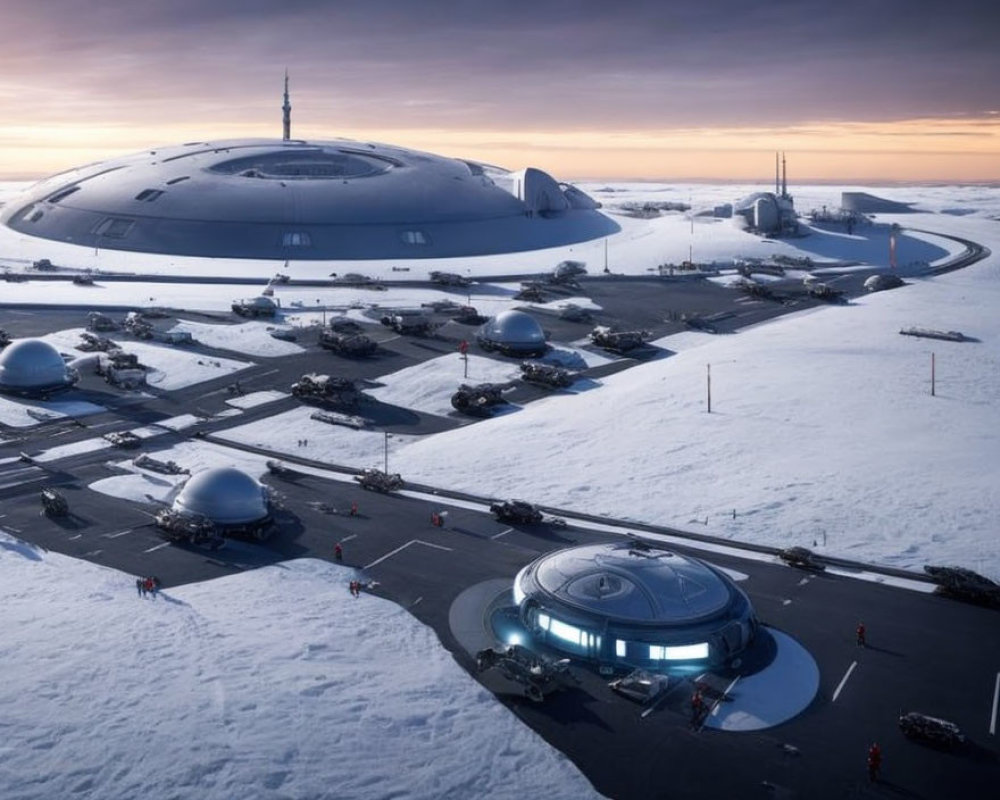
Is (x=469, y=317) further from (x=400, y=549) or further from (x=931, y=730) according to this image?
(x=931, y=730)

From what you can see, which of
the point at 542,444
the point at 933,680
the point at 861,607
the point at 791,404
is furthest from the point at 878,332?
the point at 933,680

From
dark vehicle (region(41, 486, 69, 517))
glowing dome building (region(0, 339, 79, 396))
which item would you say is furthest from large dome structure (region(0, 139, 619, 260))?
dark vehicle (region(41, 486, 69, 517))

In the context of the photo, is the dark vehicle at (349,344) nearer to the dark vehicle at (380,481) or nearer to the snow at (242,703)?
the dark vehicle at (380,481)

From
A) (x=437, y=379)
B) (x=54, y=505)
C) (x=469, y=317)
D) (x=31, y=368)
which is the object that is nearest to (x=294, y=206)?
(x=469, y=317)

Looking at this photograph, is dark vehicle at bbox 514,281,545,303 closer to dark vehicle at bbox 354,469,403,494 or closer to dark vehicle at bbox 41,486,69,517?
dark vehicle at bbox 354,469,403,494

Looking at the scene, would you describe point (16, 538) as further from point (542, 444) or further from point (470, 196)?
point (470, 196)
